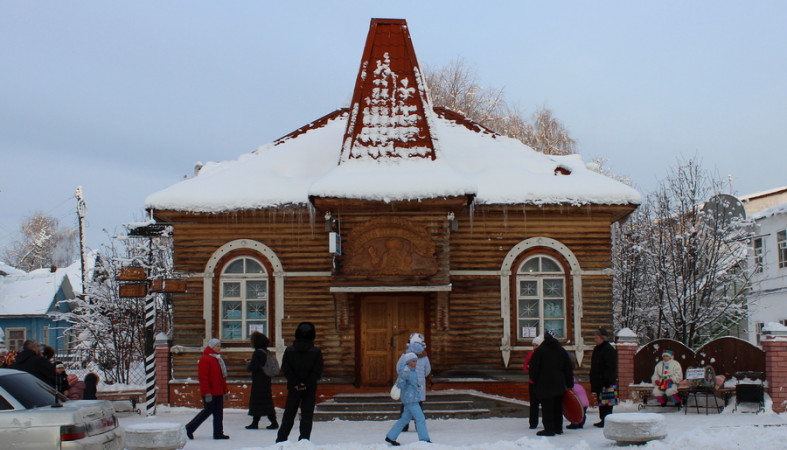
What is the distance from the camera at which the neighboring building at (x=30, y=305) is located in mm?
46312

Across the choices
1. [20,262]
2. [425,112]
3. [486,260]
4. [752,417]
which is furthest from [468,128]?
[20,262]

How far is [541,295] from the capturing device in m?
17.9

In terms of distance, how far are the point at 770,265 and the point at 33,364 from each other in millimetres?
28600

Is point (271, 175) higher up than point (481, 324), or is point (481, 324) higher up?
point (271, 175)

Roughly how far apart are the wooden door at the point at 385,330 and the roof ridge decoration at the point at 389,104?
116 inches

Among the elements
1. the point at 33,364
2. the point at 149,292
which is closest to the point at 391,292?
the point at 149,292

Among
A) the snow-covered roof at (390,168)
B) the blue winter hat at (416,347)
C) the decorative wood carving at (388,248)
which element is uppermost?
the snow-covered roof at (390,168)

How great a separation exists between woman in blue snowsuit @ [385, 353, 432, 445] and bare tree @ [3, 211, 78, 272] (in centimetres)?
5990

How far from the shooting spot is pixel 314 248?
1792 cm

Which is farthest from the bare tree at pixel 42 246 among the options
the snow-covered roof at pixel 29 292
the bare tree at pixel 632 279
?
the bare tree at pixel 632 279

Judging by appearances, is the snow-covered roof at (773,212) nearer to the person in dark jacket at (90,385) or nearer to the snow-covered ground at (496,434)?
the snow-covered ground at (496,434)

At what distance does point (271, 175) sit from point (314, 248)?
198 centimetres

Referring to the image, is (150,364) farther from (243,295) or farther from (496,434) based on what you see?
(496,434)

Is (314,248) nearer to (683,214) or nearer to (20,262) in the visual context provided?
(683,214)
